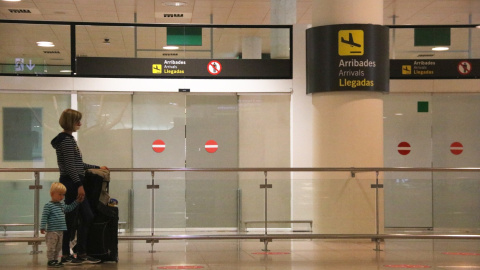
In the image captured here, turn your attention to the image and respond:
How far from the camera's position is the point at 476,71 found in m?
14.3

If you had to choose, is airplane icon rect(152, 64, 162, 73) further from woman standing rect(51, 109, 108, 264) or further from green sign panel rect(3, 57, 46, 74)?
woman standing rect(51, 109, 108, 264)

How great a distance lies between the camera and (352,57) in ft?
36.9

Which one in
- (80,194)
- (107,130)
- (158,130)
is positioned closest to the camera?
(80,194)

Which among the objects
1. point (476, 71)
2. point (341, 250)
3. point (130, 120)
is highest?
point (476, 71)

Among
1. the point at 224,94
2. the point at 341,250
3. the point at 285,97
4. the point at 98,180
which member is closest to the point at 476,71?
the point at 285,97

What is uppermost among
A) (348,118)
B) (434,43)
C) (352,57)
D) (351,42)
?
(434,43)

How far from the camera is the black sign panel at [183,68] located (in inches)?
524

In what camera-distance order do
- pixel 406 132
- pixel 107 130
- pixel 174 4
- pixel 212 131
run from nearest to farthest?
1. pixel 107 130
2. pixel 212 131
3. pixel 406 132
4. pixel 174 4

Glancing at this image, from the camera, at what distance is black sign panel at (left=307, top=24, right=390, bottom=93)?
36.8 ft

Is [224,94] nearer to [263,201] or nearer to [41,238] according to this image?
[263,201]

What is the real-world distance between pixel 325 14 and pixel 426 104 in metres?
4.65

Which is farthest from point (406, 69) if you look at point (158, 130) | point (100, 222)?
point (100, 222)

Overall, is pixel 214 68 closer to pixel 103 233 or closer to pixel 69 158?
pixel 103 233

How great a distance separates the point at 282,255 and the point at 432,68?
6.42 meters
